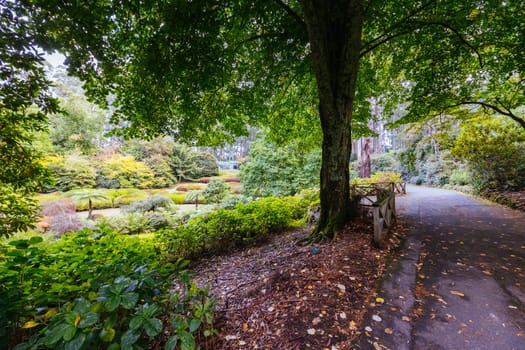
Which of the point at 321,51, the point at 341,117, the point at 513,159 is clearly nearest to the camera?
the point at 321,51

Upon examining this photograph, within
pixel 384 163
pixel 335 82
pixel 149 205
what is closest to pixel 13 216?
pixel 335 82

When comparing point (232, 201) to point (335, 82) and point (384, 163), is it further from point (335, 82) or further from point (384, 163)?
point (384, 163)

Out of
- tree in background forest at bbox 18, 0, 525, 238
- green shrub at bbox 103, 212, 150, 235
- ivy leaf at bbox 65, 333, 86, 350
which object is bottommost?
green shrub at bbox 103, 212, 150, 235

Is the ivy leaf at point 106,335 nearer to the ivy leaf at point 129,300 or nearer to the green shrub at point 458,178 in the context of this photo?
the ivy leaf at point 129,300

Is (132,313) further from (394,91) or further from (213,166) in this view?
(213,166)

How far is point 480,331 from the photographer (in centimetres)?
212

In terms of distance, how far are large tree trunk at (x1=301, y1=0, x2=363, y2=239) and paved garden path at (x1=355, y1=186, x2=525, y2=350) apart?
1.51 meters

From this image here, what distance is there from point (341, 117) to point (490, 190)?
10.1m

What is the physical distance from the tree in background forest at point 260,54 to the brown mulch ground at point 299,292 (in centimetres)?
88

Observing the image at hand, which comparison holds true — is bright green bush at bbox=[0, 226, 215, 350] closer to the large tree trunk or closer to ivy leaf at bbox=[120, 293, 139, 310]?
ivy leaf at bbox=[120, 293, 139, 310]

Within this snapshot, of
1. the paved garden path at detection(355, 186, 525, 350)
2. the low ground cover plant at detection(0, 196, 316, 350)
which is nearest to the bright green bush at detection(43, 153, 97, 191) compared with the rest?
the low ground cover plant at detection(0, 196, 316, 350)

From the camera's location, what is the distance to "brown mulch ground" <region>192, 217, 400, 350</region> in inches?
80.7

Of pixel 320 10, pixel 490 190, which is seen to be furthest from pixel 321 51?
pixel 490 190

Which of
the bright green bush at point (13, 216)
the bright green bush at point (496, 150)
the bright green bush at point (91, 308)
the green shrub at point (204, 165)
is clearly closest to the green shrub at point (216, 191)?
the bright green bush at point (13, 216)
